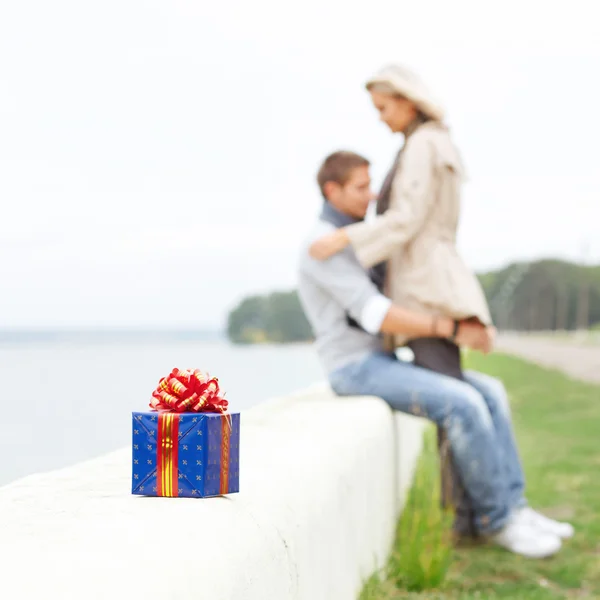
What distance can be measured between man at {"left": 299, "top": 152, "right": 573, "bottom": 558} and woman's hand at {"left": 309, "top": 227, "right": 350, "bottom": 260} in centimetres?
5

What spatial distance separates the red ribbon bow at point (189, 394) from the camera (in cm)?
219

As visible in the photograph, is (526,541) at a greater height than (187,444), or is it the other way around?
(187,444)

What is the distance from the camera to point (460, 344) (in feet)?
14.9

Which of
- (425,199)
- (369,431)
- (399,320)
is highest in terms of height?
(425,199)

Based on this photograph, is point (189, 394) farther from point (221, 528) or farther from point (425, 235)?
point (425, 235)

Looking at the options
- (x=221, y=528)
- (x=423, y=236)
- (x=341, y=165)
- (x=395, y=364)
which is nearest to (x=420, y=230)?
(x=423, y=236)

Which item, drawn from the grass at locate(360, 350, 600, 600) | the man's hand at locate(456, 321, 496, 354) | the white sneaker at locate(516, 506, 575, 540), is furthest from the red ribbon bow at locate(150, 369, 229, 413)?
the white sneaker at locate(516, 506, 575, 540)

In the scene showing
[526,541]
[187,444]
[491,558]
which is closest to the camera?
[187,444]

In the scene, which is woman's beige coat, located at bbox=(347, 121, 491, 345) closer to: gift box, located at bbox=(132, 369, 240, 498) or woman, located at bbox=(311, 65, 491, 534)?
woman, located at bbox=(311, 65, 491, 534)

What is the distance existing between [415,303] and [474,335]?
27cm

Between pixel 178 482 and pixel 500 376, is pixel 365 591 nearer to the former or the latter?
pixel 178 482

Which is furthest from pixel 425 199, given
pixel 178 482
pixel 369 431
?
pixel 178 482

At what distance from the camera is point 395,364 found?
14.6ft

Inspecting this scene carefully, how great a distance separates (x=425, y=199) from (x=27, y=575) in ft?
10.5
